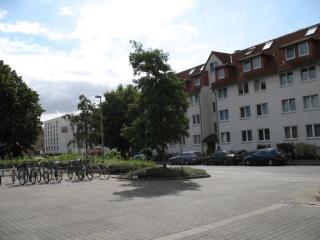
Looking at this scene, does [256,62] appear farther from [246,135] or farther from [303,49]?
[246,135]

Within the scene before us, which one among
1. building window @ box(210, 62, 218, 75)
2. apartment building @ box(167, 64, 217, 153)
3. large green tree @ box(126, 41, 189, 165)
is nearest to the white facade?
apartment building @ box(167, 64, 217, 153)

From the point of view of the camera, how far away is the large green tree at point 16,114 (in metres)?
48.3

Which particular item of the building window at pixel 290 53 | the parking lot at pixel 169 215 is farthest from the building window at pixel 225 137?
the parking lot at pixel 169 215

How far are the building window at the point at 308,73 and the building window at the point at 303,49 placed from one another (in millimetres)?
1531

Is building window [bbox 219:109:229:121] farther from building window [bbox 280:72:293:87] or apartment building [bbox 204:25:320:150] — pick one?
building window [bbox 280:72:293:87]

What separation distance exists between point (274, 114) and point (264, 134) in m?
2.58

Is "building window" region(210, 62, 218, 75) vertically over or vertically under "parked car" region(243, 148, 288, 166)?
over

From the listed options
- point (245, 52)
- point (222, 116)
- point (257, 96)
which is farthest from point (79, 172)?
point (245, 52)

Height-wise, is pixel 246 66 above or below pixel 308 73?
above

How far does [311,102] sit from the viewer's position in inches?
1578

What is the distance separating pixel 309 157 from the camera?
124ft

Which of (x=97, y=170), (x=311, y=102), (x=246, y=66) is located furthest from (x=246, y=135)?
(x=97, y=170)

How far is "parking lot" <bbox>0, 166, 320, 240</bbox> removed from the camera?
8494mm

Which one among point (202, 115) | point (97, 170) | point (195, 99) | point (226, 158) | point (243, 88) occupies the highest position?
point (195, 99)
